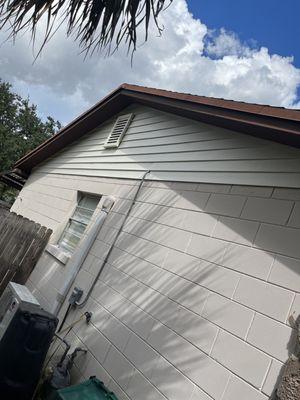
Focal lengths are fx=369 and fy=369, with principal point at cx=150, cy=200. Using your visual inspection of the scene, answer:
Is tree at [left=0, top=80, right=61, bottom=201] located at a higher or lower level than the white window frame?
higher

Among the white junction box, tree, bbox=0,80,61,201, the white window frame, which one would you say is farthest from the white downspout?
tree, bbox=0,80,61,201

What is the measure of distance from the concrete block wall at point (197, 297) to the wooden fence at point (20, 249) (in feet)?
8.34

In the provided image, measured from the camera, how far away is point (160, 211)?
508cm

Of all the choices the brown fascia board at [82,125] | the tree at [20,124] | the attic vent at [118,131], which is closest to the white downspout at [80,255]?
the attic vent at [118,131]

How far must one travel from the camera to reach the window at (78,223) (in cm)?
735

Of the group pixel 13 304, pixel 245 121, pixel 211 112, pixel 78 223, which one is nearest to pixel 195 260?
pixel 245 121

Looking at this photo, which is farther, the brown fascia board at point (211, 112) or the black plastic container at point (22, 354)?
the black plastic container at point (22, 354)

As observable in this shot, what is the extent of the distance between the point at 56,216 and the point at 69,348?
4.27 metres

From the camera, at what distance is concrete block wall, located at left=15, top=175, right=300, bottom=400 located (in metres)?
3.00

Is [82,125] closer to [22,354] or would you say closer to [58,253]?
[58,253]

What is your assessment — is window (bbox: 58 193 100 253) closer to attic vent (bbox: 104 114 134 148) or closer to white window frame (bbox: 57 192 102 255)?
white window frame (bbox: 57 192 102 255)

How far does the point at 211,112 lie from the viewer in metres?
4.59

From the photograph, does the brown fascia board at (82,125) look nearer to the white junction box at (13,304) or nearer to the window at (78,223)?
the window at (78,223)

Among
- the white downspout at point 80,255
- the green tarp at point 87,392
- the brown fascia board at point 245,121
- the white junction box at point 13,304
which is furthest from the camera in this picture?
the white downspout at point 80,255
